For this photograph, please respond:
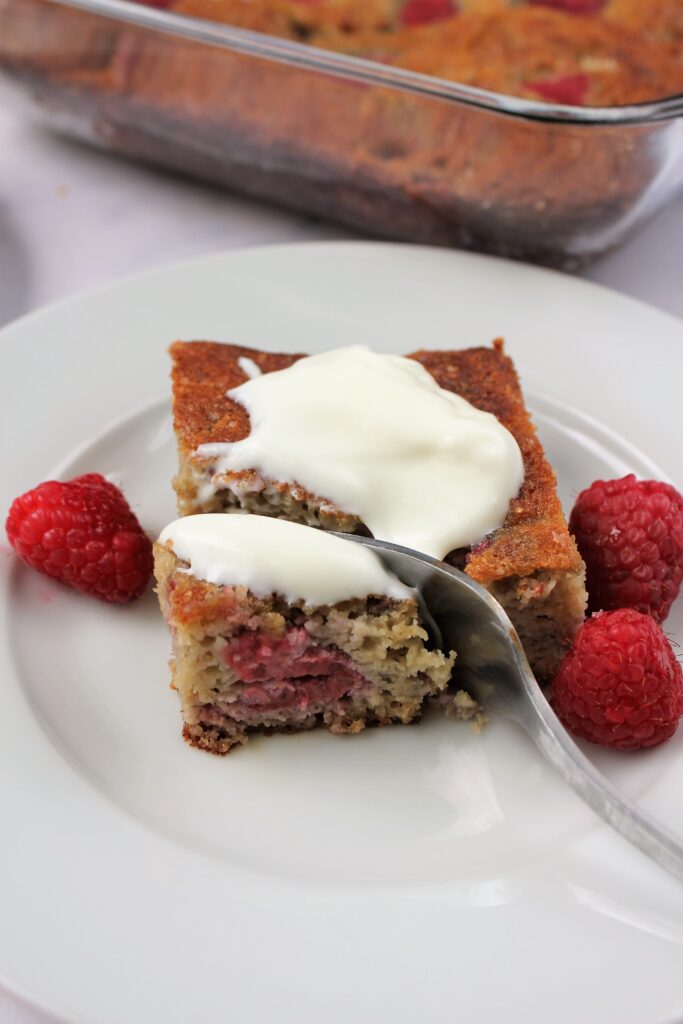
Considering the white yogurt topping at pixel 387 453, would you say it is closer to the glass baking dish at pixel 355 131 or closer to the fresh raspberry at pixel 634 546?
the fresh raspberry at pixel 634 546

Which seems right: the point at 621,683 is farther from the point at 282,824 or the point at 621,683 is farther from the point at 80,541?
the point at 80,541

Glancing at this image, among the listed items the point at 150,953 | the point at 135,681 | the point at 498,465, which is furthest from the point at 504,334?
the point at 150,953

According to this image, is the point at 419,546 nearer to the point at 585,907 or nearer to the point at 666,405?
the point at 585,907

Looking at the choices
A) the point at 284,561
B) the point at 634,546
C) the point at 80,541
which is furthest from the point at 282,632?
the point at 634,546

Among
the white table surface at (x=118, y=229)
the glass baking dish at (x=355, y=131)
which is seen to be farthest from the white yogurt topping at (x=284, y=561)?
the white table surface at (x=118, y=229)

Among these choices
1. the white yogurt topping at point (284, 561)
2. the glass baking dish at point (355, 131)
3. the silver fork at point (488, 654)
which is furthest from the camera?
the glass baking dish at point (355, 131)

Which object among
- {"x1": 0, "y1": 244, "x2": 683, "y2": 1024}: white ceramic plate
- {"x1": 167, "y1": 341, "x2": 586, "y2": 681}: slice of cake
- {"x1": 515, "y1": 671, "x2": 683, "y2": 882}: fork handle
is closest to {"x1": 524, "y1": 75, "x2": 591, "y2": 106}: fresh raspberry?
{"x1": 0, "y1": 244, "x2": 683, "y2": 1024}: white ceramic plate
